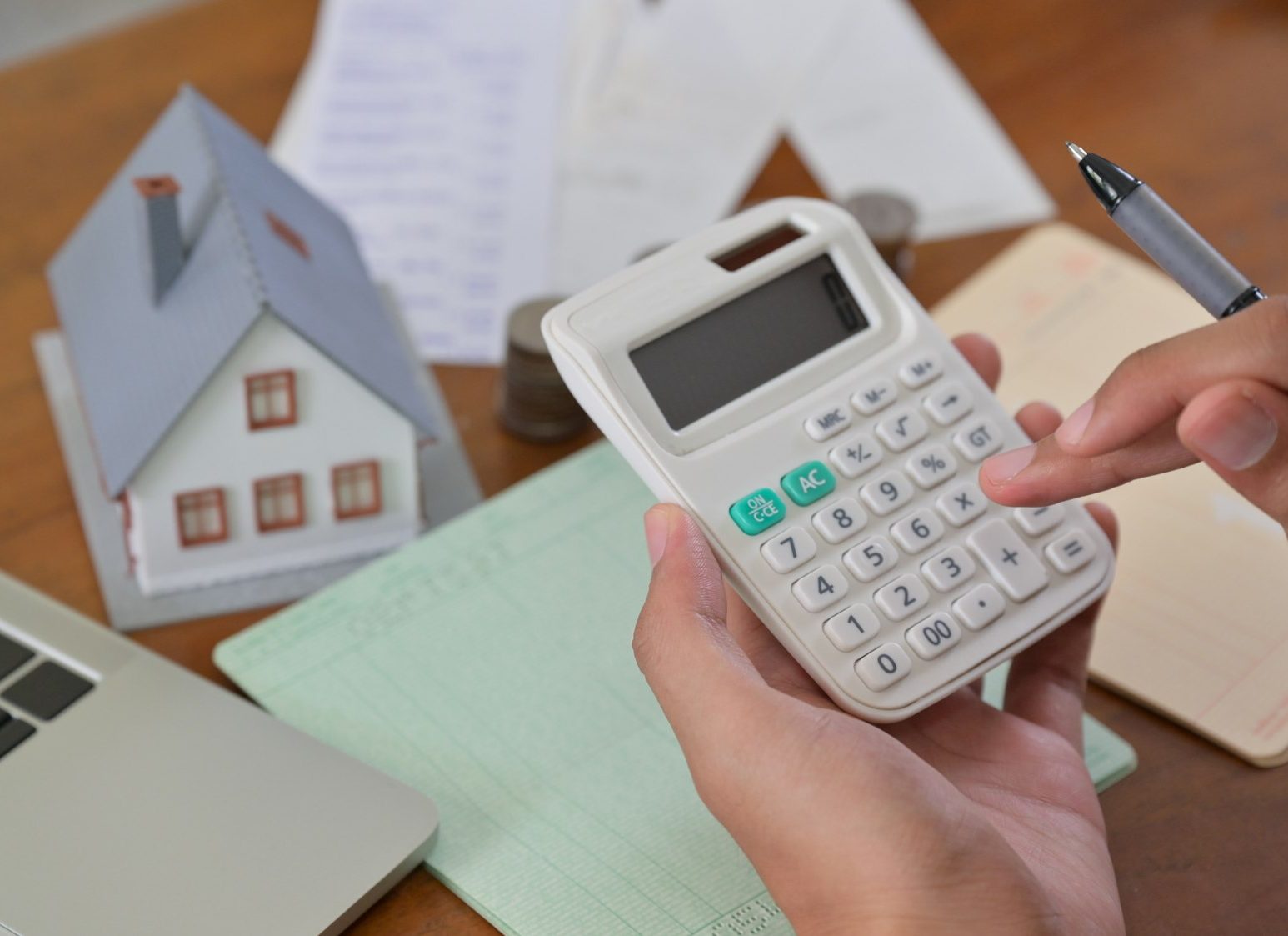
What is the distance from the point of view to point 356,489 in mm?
788

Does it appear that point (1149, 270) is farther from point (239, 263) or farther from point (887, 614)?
point (239, 263)

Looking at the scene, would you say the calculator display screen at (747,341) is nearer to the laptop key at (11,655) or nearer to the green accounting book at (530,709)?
the green accounting book at (530,709)

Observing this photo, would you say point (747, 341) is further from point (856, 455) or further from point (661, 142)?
point (661, 142)

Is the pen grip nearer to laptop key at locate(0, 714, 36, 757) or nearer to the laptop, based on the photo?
the laptop

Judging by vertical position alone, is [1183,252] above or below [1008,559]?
above

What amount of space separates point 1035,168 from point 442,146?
506mm

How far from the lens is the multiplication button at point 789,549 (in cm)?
63

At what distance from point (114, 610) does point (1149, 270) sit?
0.79m

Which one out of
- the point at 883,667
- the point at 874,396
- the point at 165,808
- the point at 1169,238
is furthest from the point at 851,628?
the point at 165,808

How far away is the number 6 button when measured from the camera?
0.62 metres

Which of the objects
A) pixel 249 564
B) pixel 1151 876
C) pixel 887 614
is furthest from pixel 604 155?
pixel 1151 876

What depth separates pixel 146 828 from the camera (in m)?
0.61

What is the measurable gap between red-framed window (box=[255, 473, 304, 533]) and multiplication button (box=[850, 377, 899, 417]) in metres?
0.33

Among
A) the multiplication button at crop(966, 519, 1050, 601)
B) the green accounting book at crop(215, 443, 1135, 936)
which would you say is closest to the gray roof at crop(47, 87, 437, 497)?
the green accounting book at crop(215, 443, 1135, 936)
